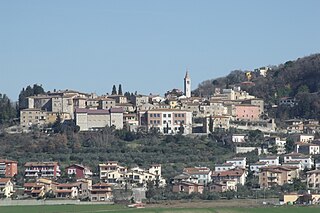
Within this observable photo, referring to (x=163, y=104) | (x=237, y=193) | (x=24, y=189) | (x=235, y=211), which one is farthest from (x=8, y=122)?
(x=235, y=211)

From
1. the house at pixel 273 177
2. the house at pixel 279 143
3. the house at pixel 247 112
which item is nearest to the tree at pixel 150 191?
the house at pixel 273 177

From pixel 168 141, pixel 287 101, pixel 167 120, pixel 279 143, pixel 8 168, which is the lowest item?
pixel 8 168

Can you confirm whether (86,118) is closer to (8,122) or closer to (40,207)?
(8,122)

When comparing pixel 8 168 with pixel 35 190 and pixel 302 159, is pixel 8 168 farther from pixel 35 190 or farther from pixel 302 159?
pixel 302 159

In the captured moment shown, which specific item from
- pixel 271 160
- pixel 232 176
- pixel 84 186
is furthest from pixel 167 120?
pixel 84 186

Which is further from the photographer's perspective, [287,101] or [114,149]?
[287,101]

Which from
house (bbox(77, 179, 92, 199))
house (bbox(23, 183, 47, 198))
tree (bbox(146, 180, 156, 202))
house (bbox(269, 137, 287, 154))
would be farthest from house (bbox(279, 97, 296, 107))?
house (bbox(23, 183, 47, 198))
